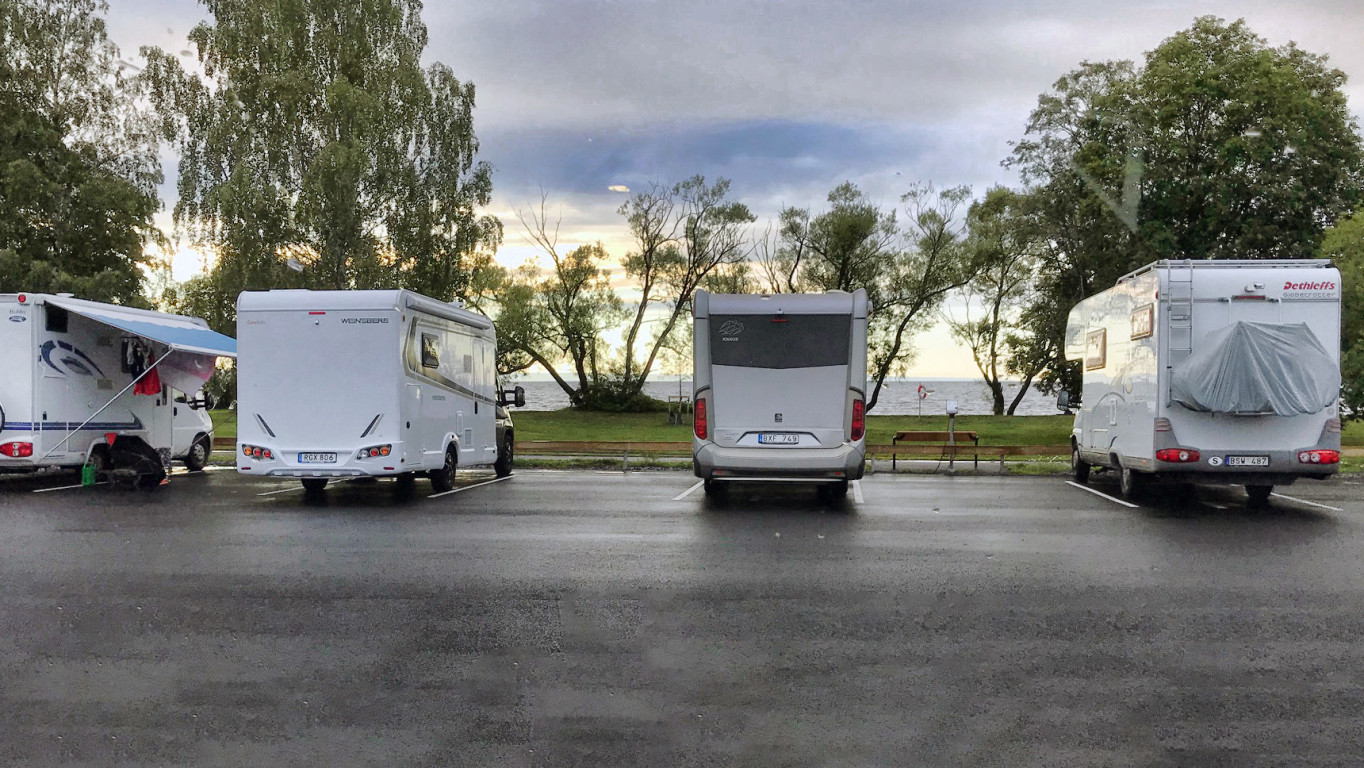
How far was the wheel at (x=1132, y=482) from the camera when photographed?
52.2 ft

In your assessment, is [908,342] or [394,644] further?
[908,342]

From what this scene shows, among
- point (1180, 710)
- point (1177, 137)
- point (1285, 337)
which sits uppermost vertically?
point (1177, 137)

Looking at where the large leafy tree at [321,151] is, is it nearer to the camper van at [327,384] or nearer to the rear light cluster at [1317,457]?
the camper van at [327,384]

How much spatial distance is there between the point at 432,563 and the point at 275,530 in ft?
11.0

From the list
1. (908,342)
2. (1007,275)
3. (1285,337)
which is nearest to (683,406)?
(908,342)

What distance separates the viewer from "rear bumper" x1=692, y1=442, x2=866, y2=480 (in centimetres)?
1472

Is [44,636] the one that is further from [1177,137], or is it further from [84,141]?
[84,141]

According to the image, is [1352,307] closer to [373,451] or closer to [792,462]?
[792,462]

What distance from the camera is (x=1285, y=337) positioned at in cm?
1362

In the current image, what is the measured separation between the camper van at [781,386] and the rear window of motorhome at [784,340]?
0.01 metres

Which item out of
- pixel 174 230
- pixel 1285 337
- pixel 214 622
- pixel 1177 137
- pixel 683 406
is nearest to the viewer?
pixel 214 622

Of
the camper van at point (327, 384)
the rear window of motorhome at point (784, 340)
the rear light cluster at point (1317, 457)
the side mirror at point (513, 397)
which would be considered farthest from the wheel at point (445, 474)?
the rear light cluster at point (1317, 457)

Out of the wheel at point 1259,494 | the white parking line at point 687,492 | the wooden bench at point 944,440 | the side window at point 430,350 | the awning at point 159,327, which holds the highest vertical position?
the awning at point 159,327

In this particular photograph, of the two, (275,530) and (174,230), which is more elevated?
(174,230)
